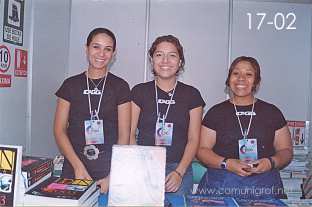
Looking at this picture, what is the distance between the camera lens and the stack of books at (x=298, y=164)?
9.86 ft

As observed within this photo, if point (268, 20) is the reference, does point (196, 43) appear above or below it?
below

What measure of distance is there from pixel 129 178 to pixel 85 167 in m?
0.94

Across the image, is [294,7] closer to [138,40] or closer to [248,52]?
[248,52]

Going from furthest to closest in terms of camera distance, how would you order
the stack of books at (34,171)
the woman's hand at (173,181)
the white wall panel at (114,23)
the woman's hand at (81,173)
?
the white wall panel at (114,23) → the woman's hand at (81,173) → the woman's hand at (173,181) → the stack of books at (34,171)

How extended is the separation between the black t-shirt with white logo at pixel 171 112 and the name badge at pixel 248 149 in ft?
1.06

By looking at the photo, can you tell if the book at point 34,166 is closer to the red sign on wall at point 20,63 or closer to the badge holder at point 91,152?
the badge holder at point 91,152

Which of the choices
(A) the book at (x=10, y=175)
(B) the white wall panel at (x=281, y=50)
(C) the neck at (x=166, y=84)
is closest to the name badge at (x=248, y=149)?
(C) the neck at (x=166, y=84)

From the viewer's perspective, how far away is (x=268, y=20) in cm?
317

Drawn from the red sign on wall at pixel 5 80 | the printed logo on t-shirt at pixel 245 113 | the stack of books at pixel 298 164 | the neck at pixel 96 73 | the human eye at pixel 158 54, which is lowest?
the stack of books at pixel 298 164

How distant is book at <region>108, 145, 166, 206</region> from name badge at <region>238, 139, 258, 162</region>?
0.97 metres

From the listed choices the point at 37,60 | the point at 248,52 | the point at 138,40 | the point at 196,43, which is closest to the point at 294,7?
the point at 248,52

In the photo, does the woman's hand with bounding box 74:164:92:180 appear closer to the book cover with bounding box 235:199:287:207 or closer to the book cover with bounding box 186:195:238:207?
the book cover with bounding box 186:195:238:207

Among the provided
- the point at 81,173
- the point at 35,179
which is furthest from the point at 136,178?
the point at 81,173

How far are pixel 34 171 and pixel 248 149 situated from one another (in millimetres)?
1244
